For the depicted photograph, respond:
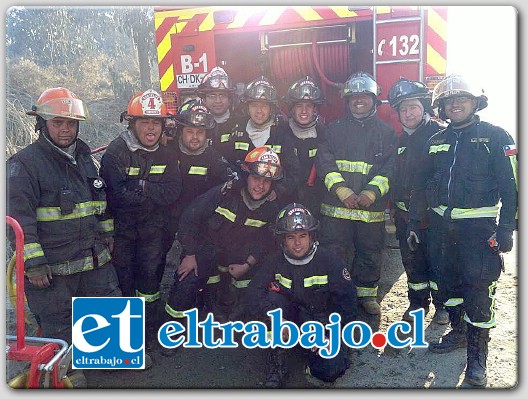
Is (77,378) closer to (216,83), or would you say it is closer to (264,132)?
(264,132)

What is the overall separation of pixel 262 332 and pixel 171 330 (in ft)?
1.76

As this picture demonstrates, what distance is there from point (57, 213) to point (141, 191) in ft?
1.95

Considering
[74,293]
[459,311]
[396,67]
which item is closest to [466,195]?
[459,311]

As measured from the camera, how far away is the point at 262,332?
2865 millimetres

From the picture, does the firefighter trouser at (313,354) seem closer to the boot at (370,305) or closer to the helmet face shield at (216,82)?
the boot at (370,305)

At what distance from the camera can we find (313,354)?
2912 millimetres

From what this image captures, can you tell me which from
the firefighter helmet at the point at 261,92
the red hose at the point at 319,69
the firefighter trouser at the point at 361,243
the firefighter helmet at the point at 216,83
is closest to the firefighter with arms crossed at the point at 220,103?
the firefighter helmet at the point at 216,83

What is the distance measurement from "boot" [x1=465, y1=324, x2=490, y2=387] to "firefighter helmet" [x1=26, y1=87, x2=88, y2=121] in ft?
9.12

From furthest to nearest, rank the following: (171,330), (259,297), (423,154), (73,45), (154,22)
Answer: (154,22)
(73,45)
(423,154)
(259,297)
(171,330)

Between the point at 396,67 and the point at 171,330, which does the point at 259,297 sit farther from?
the point at 396,67

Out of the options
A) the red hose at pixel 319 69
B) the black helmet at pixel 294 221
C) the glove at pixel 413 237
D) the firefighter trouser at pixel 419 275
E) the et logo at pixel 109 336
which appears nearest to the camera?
the et logo at pixel 109 336

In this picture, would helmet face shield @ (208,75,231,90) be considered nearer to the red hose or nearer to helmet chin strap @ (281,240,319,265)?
the red hose

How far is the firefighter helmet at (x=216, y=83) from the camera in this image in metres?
3.93

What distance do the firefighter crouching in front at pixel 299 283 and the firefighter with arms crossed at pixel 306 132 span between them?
0.64 m
